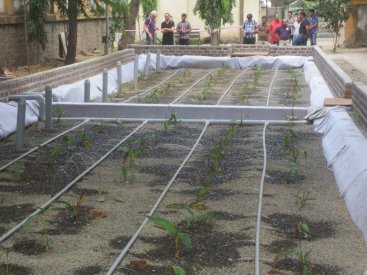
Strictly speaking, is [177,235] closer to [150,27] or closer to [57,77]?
[57,77]

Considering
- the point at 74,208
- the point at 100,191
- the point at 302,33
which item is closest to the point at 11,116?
the point at 100,191

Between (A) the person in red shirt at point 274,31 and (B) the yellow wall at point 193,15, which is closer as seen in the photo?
(A) the person in red shirt at point 274,31

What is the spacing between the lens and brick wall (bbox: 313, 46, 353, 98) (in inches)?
509

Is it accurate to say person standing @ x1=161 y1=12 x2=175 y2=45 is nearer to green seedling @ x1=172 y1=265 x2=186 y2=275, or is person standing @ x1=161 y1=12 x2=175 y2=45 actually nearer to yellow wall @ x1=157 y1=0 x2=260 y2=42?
yellow wall @ x1=157 y1=0 x2=260 y2=42

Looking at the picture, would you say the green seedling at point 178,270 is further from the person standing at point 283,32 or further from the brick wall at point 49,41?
the person standing at point 283,32

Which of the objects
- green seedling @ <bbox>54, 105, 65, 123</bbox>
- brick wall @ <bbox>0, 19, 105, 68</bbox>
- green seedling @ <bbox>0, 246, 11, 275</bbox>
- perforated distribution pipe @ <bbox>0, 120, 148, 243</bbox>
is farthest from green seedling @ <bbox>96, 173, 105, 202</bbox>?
brick wall @ <bbox>0, 19, 105, 68</bbox>

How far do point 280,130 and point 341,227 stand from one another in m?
4.86

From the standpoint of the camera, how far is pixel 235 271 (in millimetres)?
5875

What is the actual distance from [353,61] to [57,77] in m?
10.6

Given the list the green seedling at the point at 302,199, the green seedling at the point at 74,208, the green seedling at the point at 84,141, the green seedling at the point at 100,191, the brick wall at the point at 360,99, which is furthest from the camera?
the brick wall at the point at 360,99

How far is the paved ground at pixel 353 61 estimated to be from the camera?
18797mm

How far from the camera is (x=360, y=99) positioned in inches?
452

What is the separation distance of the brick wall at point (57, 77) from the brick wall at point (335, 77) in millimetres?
Result: 4803

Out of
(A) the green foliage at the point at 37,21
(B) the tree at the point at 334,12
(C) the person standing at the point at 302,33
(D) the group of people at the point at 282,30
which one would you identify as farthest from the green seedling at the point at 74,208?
(B) the tree at the point at 334,12
